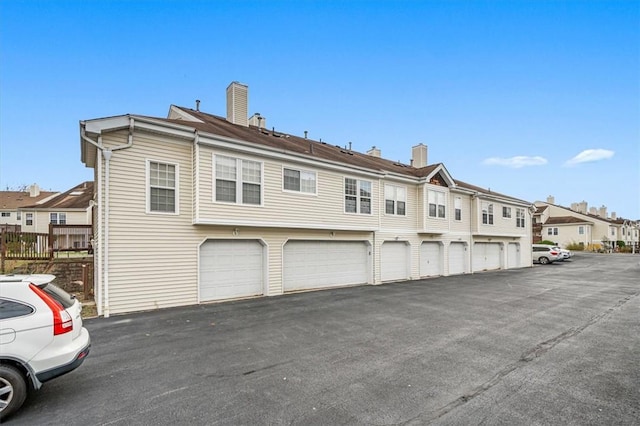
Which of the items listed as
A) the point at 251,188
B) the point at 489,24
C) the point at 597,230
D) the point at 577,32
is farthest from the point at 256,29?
the point at 597,230

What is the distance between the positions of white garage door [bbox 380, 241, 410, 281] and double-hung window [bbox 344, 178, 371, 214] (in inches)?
99.2

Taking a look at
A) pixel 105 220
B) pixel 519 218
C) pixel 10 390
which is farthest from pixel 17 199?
pixel 519 218

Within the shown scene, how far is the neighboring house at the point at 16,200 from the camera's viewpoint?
3491 cm

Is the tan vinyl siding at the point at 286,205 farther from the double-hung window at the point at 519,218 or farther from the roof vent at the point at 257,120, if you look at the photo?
the double-hung window at the point at 519,218

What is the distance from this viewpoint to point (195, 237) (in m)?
10.1

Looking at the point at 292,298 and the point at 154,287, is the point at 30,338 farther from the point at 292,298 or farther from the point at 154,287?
the point at 292,298

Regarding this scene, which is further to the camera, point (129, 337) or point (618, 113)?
point (618, 113)

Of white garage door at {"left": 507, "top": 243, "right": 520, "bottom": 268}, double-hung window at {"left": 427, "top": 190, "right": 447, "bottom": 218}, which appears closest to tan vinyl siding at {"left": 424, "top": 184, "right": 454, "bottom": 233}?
double-hung window at {"left": 427, "top": 190, "right": 447, "bottom": 218}

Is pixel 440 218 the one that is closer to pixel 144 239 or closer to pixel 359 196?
pixel 359 196

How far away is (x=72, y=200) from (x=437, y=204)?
107 ft

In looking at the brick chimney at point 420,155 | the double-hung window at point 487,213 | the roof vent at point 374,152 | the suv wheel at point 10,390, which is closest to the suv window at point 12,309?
the suv wheel at point 10,390

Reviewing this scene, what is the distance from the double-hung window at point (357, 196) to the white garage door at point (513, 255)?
16.6m

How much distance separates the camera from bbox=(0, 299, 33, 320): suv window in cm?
347

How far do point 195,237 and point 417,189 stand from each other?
40.9ft
